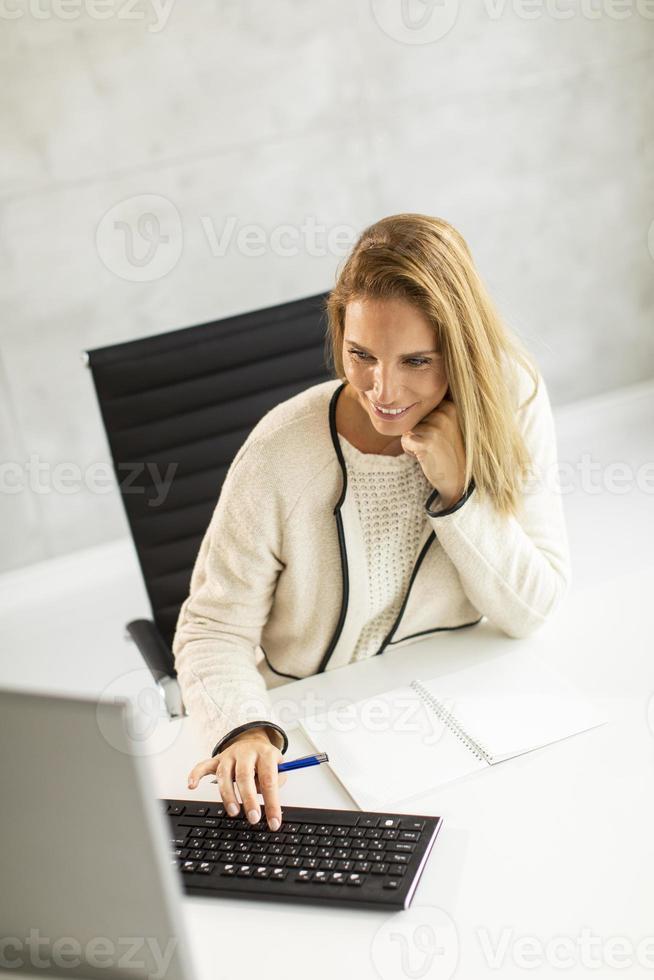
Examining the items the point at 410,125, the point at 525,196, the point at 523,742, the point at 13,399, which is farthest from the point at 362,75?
the point at 523,742

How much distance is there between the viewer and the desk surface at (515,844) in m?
1.03

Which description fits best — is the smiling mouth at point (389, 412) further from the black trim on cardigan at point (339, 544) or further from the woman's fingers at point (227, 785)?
the woman's fingers at point (227, 785)

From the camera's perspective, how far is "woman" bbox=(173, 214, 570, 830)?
4.69 ft

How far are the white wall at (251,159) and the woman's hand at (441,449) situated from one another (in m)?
1.75

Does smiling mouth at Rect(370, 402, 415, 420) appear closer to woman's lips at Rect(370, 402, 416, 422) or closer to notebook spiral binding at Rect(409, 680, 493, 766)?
woman's lips at Rect(370, 402, 416, 422)

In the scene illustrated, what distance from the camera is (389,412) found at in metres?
1.48

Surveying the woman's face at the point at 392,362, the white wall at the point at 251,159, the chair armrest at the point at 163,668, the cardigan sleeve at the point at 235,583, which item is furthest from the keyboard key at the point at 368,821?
the white wall at the point at 251,159

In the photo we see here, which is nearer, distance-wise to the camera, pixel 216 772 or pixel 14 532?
pixel 216 772

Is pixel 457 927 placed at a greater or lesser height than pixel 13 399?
lesser

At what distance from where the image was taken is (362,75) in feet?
10.2

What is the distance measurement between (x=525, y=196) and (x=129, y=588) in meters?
1.70

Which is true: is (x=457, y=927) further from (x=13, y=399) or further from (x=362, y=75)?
(x=362, y=75)

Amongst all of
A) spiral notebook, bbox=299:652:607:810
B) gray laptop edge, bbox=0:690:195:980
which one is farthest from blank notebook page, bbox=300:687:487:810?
gray laptop edge, bbox=0:690:195:980

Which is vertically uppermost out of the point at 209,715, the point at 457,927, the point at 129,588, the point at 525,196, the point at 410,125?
the point at 410,125
